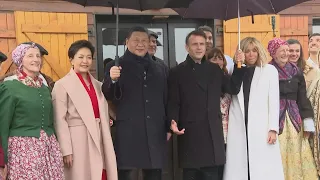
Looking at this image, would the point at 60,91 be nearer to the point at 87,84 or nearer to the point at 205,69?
the point at 87,84

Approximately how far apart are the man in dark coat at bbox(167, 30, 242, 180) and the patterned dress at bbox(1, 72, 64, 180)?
1.00 meters

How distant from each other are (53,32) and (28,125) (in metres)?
2.25

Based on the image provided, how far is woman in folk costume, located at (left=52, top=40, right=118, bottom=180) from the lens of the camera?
11.2 feet

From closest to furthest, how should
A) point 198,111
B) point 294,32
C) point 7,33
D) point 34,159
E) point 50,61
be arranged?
point 34,159
point 198,111
point 7,33
point 50,61
point 294,32

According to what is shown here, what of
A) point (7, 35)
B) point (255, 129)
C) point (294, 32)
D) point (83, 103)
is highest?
point (294, 32)

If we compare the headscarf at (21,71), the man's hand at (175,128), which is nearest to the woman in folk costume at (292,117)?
the man's hand at (175,128)

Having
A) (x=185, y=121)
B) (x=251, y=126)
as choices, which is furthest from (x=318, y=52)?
(x=185, y=121)

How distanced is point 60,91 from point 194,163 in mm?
1279

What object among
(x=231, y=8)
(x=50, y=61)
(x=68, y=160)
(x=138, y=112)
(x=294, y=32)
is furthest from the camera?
(x=294, y=32)

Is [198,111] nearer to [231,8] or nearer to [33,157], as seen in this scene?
[231,8]

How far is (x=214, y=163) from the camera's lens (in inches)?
147

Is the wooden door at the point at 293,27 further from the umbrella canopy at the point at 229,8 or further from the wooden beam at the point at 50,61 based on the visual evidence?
the wooden beam at the point at 50,61

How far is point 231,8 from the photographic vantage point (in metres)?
4.47

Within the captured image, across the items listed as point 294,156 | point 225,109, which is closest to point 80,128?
point 225,109
